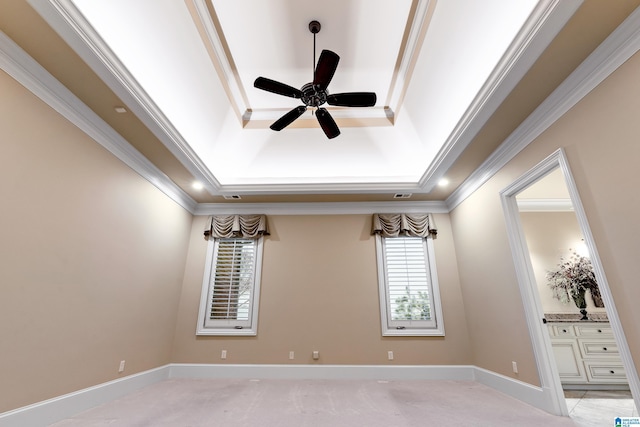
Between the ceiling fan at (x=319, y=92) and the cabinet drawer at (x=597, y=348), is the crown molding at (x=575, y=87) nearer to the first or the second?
the ceiling fan at (x=319, y=92)

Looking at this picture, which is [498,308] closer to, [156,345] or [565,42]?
[565,42]

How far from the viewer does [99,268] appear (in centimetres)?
300

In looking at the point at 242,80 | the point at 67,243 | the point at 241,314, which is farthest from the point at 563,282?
the point at 67,243

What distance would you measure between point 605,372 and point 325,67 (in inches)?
202

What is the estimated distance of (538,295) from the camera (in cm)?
302

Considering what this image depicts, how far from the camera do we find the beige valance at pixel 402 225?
477 centimetres

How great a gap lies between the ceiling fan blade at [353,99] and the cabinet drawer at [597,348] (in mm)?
4391

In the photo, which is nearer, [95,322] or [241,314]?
[95,322]

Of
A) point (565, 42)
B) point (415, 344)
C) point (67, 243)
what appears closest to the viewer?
point (565, 42)

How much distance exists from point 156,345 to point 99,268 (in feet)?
5.23

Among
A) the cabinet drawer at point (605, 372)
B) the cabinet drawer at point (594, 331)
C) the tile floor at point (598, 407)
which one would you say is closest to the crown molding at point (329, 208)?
the cabinet drawer at point (594, 331)

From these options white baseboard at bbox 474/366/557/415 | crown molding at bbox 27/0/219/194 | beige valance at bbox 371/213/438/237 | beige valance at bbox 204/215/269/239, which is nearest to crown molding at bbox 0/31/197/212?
crown molding at bbox 27/0/219/194

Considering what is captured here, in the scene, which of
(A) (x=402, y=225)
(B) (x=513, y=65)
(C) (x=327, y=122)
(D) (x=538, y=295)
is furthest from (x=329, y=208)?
(B) (x=513, y=65)

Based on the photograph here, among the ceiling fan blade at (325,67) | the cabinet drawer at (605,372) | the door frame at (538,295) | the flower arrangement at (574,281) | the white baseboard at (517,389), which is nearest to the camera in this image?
the door frame at (538,295)
